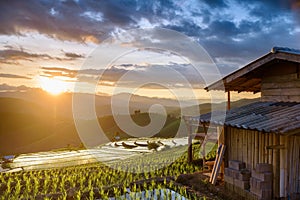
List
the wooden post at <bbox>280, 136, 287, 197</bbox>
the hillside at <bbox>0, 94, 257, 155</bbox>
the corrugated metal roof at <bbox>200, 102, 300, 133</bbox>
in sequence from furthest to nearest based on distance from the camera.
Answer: the hillside at <bbox>0, 94, 257, 155</bbox> → the wooden post at <bbox>280, 136, 287, 197</bbox> → the corrugated metal roof at <bbox>200, 102, 300, 133</bbox>

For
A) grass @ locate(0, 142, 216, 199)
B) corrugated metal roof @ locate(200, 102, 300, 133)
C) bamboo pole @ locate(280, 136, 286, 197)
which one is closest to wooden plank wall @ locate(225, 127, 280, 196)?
bamboo pole @ locate(280, 136, 286, 197)

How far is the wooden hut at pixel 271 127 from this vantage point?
7.04m

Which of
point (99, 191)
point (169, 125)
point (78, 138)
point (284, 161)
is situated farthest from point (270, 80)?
point (78, 138)

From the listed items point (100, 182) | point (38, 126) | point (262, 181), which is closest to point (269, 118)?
point (262, 181)

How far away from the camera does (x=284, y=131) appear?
241 inches

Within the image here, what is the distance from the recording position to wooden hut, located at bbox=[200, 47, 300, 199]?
277 inches

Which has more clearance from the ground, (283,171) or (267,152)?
(267,152)

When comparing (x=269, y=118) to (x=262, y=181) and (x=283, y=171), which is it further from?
(x=262, y=181)

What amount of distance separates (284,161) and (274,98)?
3032 millimetres

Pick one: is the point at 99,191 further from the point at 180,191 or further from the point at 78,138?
the point at 78,138

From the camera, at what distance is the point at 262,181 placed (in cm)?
729

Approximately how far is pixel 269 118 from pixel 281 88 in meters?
2.29

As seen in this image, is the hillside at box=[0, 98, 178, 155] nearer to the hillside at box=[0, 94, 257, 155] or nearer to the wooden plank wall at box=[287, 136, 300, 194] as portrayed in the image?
the hillside at box=[0, 94, 257, 155]

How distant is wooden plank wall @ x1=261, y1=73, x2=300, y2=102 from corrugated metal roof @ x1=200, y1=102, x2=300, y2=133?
267 mm
